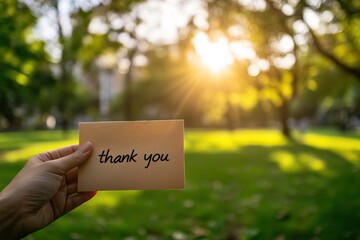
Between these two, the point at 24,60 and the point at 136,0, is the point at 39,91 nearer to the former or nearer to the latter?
the point at 136,0

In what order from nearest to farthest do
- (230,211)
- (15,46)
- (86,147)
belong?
(86,147) → (15,46) → (230,211)

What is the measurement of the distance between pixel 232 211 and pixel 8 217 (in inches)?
215

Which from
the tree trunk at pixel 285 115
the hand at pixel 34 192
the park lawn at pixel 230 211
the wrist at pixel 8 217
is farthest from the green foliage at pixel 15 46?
the tree trunk at pixel 285 115

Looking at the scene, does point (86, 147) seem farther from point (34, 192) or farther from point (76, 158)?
point (34, 192)

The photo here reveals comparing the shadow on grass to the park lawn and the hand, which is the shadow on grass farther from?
the hand

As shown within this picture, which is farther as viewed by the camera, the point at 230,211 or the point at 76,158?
the point at 230,211

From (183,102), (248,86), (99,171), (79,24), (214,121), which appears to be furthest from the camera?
(214,121)

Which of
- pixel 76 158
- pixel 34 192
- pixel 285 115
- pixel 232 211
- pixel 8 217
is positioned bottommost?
pixel 232 211

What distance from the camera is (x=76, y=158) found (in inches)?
89.9

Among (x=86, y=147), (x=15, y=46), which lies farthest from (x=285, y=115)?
(x=86, y=147)

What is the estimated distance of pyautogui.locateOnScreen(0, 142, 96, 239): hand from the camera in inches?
86.7

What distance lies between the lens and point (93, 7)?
8.20 m

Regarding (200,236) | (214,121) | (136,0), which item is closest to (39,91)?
(136,0)

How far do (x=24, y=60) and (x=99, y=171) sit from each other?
5.05 m
